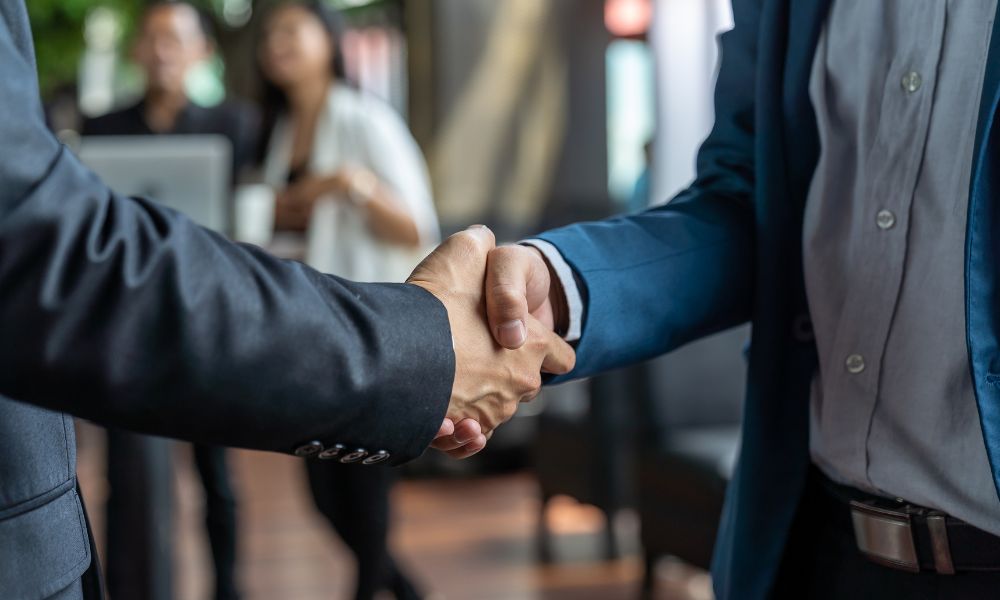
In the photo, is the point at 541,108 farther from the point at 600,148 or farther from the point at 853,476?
the point at 853,476

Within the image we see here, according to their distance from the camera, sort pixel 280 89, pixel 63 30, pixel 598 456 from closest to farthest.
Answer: pixel 280 89 → pixel 598 456 → pixel 63 30

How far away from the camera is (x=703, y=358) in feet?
10.7

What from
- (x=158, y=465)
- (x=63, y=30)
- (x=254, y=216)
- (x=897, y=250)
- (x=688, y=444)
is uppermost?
(x=897, y=250)

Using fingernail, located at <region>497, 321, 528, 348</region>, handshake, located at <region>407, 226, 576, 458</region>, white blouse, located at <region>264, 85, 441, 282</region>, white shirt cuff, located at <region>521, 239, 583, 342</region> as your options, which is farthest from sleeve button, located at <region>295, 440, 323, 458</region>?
white blouse, located at <region>264, 85, 441, 282</region>

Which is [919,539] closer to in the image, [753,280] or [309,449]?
[753,280]

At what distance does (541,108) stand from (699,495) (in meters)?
3.20

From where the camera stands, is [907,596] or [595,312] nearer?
[907,596]

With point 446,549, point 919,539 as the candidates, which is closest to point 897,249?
point 919,539

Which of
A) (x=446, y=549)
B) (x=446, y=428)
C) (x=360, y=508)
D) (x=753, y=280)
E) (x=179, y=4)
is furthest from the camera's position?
(x=446, y=549)

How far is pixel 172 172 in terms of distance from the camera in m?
2.71

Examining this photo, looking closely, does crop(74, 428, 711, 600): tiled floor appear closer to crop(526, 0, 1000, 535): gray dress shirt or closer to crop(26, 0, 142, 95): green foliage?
crop(526, 0, 1000, 535): gray dress shirt

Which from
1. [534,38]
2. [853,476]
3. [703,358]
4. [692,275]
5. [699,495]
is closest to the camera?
[853,476]

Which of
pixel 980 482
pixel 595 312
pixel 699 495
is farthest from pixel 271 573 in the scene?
pixel 980 482

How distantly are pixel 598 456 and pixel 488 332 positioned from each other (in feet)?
9.09
